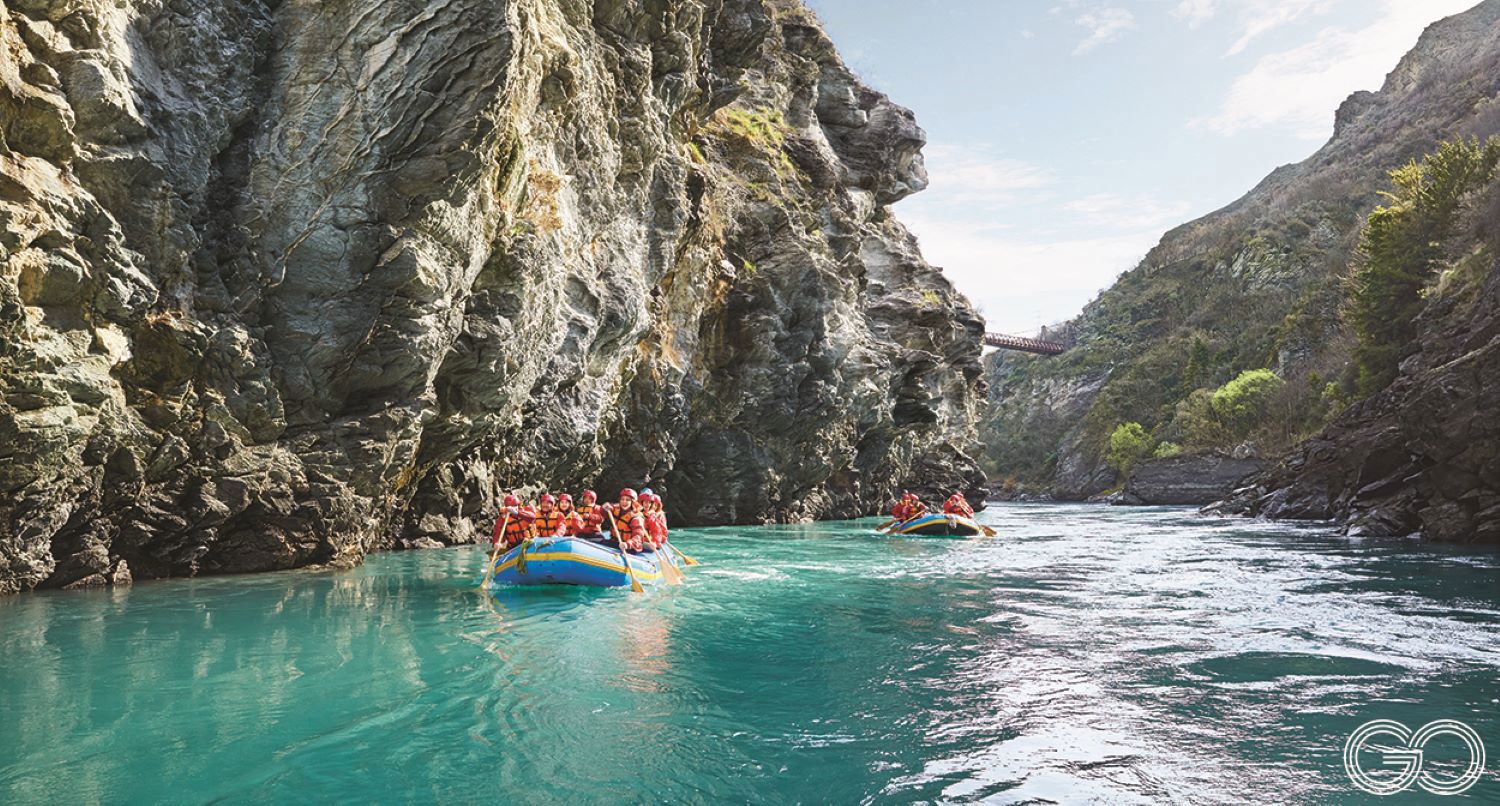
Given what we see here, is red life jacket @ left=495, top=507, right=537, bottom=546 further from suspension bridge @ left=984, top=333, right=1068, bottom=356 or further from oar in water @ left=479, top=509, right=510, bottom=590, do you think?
suspension bridge @ left=984, top=333, right=1068, bottom=356

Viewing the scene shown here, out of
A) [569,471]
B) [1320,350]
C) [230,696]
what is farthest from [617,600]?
[1320,350]

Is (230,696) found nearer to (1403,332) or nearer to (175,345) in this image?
(175,345)

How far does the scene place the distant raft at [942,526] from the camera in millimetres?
28750

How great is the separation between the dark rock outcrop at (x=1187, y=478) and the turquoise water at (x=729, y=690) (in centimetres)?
4644

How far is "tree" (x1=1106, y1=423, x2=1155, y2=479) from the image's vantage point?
2933 inches

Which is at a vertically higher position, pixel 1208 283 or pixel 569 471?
pixel 1208 283

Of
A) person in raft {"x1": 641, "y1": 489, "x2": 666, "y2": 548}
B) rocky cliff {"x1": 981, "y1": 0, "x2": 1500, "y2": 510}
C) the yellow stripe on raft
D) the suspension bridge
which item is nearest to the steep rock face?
person in raft {"x1": 641, "y1": 489, "x2": 666, "y2": 548}

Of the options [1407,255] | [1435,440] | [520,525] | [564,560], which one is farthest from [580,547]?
[1407,255]

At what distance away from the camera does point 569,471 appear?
2747 cm

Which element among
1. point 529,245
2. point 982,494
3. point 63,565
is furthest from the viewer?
point 982,494

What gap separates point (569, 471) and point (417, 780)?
885 inches

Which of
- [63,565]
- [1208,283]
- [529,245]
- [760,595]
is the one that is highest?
[1208,283]

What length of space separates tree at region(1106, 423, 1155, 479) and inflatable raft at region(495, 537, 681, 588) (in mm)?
68490

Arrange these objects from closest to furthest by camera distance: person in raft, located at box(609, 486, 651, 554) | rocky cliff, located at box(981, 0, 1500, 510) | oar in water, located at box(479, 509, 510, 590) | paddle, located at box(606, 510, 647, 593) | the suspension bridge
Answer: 1. oar in water, located at box(479, 509, 510, 590)
2. paddle, located at box(606, 510, 647, 593)
3. person in raft, located at box(609, 486, 651, 554)
4. rocky cliff, located at box(981, 0, 1500, 510)
5. the suspension bridge
